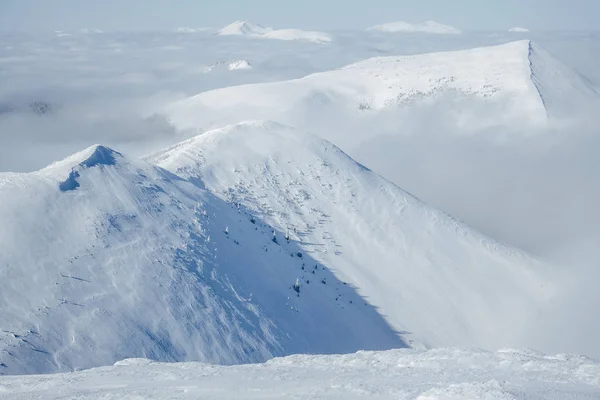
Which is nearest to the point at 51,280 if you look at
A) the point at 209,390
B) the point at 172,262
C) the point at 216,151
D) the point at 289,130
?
the point at 172,262

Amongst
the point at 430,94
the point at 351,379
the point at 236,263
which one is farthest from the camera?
the point at 430,94

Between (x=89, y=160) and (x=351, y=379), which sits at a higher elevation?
(x=89, y=160)

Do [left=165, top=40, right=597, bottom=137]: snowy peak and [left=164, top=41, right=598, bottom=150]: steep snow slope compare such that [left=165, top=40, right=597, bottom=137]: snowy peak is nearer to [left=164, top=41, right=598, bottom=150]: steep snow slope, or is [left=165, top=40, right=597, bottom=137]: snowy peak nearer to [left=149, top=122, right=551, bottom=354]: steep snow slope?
[left=164, top=41, right=598, bottom=150]: steep snow slope

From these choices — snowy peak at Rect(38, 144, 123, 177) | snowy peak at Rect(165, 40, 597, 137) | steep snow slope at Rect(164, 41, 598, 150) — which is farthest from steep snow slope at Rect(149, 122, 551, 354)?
steep snow slope at Rect(164, 41, 598, 150)

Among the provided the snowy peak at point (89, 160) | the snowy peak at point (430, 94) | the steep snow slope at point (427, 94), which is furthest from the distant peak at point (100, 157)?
the steep snow slope at point (427, 94)

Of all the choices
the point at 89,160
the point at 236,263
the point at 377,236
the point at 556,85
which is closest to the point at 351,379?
the point at 236,263

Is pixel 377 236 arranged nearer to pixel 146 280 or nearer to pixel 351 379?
pixel 146 280
